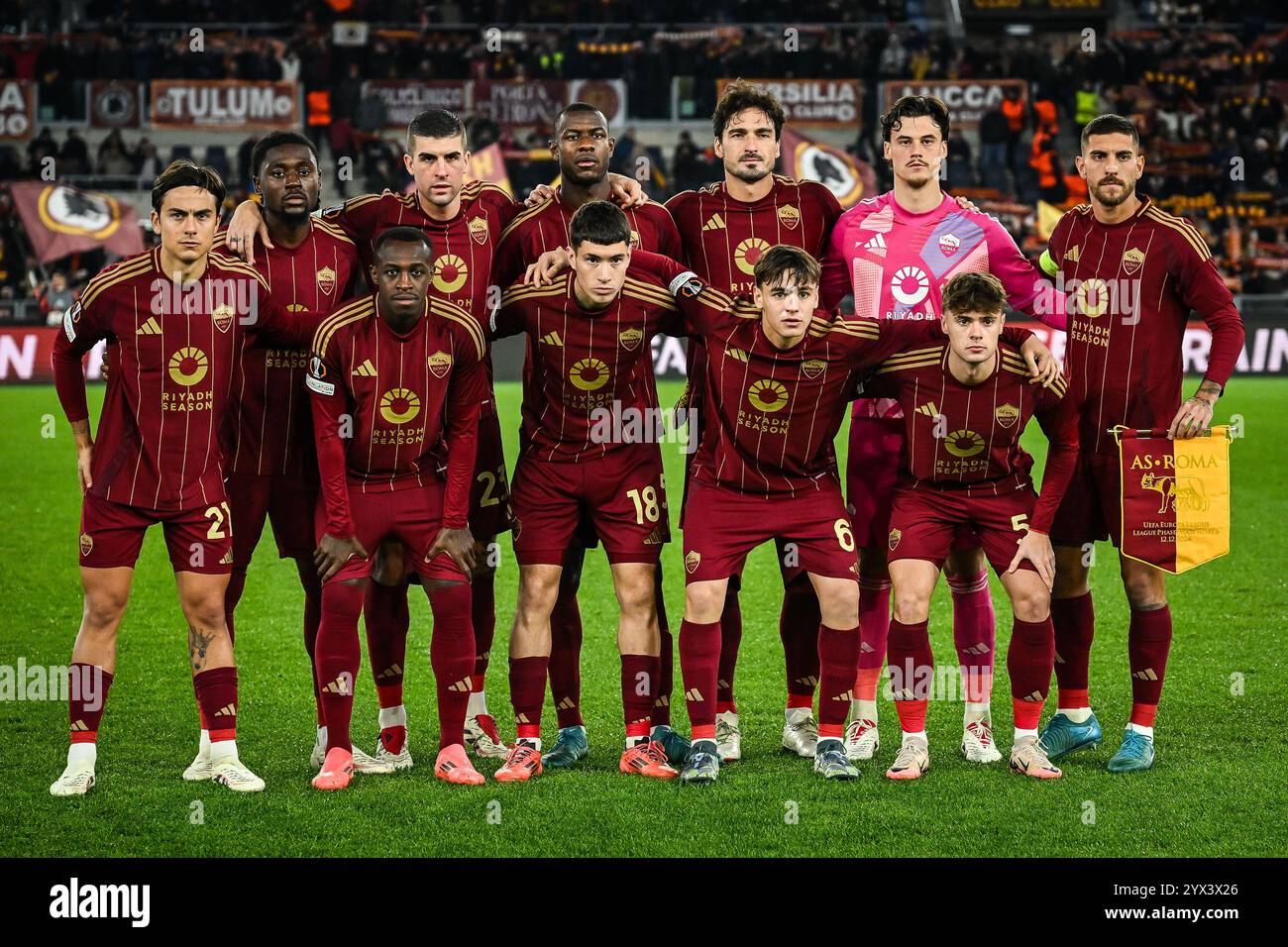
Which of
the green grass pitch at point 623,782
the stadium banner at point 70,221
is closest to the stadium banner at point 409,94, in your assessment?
the stadium banner at point 70,221

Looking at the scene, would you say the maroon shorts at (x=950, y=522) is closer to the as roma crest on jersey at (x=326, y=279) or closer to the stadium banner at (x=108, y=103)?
the as roma crest on jersey at (x=326, y=279)

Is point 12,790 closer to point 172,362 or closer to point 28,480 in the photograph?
point 172,362

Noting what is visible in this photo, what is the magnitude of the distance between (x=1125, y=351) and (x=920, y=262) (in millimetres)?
809

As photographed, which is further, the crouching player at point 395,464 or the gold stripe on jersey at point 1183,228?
the gold stripe on jersey at point 1183,228

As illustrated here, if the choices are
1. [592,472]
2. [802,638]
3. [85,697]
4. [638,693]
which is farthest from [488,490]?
[85,697]

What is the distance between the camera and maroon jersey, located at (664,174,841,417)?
5836mm

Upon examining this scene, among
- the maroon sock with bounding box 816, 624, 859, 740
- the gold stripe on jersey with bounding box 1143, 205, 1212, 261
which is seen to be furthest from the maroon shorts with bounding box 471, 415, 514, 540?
the gold stripe on jersey with bounding box 1143, 205, 1212, 261

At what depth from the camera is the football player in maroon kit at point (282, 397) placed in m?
5.62

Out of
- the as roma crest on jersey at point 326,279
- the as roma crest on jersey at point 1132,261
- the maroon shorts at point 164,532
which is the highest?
the as roma crest on jersey at point 1132,261

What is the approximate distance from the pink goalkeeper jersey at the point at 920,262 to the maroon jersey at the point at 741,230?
0.13 m

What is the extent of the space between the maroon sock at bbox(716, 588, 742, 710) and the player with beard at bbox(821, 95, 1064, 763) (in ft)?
1.54

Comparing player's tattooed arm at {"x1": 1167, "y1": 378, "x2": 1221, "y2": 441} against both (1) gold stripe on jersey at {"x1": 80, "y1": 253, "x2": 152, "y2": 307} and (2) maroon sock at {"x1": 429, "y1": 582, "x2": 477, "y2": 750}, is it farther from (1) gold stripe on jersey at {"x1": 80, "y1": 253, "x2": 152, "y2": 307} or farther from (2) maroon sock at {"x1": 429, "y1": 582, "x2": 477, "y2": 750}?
(1) gold stripe on jersey at {"x1": 80, "y1": 253, "x2": 152, "y2": 307}

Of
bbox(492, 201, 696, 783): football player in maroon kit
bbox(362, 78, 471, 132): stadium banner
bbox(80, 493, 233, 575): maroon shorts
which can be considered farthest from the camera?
bbox(362, 78, 471, 132): stadium banner
